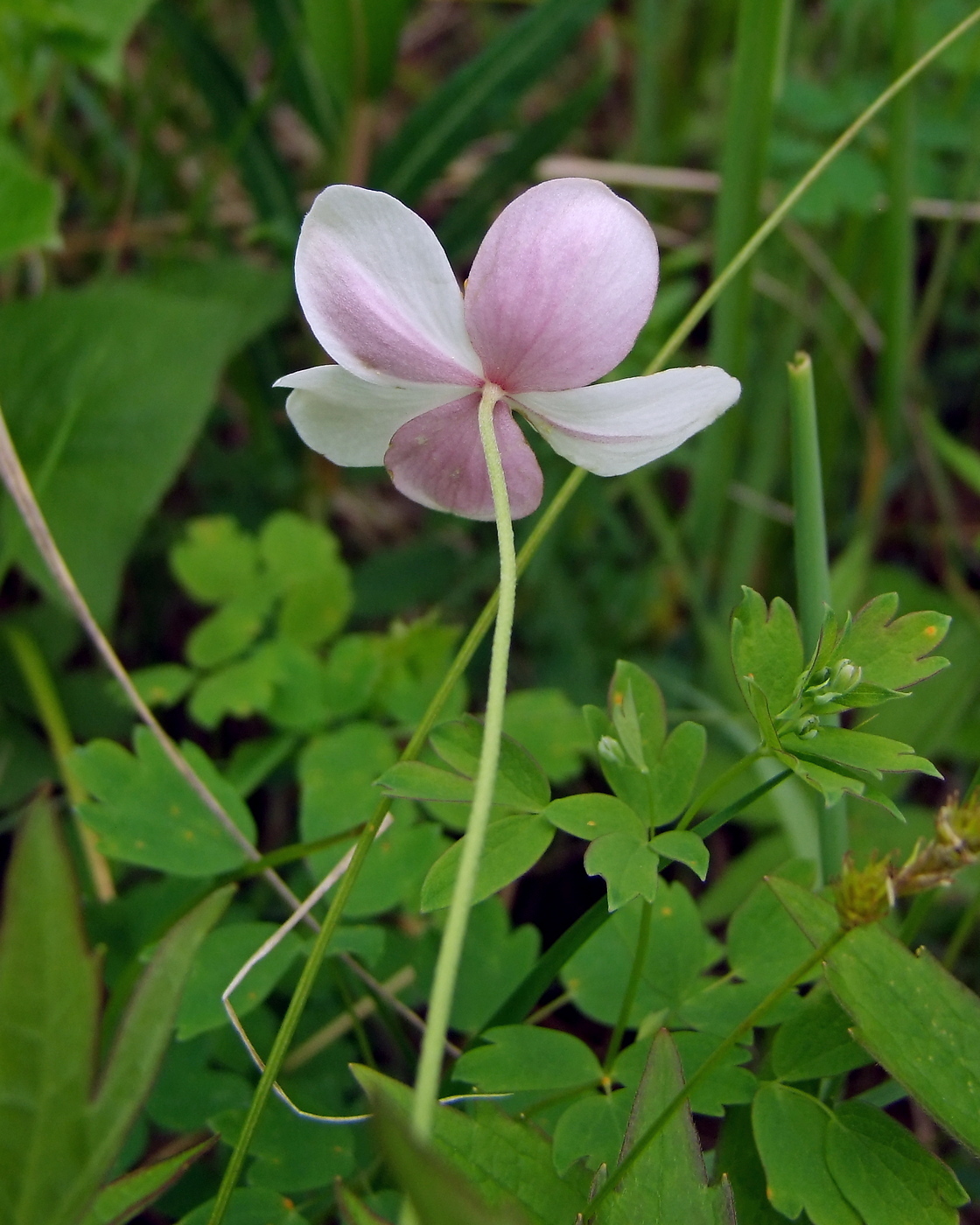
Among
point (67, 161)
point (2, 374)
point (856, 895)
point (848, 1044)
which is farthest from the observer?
point (67, 161)

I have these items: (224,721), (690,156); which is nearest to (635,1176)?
(224,721)

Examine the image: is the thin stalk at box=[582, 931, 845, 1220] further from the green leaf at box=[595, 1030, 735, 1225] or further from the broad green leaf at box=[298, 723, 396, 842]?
the broad green leaf at box=[298, 723, 396, 842]

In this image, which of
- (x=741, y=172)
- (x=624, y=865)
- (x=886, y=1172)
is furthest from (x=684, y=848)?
(x=741, y=172)

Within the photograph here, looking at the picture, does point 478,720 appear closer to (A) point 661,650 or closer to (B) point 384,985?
(B) point 384,985

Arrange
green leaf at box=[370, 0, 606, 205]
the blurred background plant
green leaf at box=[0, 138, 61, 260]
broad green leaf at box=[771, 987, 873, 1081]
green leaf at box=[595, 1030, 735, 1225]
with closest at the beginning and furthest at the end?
green leaf at box=[595, 1030, 735, 1225] < broad green leaf at box=[771, 987, 873, 1081] < the blurred background plant < green leaf at box=[0, 138, 61, 260] < green leaf at box=[370, 0, 606, 205]

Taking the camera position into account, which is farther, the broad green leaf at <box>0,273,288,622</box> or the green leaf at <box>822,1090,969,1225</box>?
the broad green leaf at <box>0,273,288,622</box>

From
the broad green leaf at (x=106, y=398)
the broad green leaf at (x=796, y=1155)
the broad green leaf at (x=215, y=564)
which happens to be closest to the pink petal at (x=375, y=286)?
the broad green leaf at (x=796, y=1155)

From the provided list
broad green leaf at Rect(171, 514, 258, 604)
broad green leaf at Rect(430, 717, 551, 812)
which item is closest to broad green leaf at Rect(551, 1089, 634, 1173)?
broad green leaf at Rect(430, 717, 551, 812)

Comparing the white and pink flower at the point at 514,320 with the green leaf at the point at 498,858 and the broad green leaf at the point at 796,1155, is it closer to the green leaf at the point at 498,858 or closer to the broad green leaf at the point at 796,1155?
the green leaf at the point at 498,858
